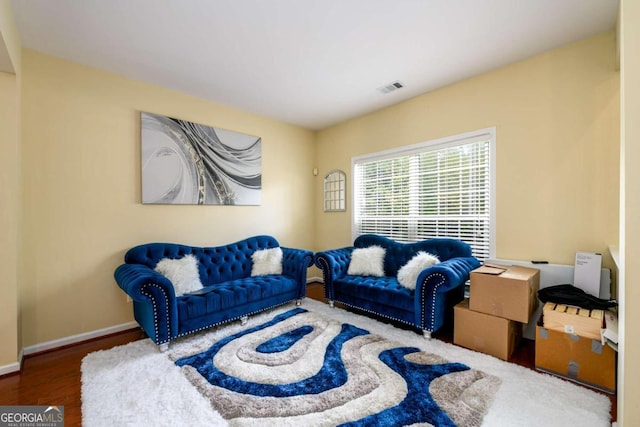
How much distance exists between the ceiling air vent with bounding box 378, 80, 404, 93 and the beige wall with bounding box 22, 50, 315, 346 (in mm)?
2425

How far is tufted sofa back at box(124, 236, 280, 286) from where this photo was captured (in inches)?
119

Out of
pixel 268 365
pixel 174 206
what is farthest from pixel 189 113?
pixel 268 365

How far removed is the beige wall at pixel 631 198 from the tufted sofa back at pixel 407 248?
71.1 inches

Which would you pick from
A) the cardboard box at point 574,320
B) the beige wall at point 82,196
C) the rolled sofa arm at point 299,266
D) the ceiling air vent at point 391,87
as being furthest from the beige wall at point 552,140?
the beige wall at point 82,196

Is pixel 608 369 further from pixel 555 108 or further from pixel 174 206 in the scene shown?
pixel 174 206

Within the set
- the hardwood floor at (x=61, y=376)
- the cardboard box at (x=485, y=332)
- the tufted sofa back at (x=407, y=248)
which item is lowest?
the hardwood floor at (x=61, y=376)

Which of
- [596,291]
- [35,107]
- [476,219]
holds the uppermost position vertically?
[35,107]

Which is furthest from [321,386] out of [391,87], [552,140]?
[391,87]

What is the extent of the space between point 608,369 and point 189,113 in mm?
4727

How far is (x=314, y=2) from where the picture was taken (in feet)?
6.56

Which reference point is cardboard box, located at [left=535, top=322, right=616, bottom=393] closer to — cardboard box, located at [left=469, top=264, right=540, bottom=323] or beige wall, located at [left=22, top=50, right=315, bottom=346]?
cardboard box, located at [left=469, top=264, right=540, bottom=323]

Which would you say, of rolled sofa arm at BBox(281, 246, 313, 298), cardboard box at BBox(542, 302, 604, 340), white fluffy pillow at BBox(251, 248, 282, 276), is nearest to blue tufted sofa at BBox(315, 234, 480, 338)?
rolled sofa arm at BBox(281, 246, 313, 298)

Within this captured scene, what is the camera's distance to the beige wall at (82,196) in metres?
2.58

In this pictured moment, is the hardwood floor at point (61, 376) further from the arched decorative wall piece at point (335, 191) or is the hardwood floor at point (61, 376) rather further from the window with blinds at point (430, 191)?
the arched decorative wall piece at point (335, 191)
